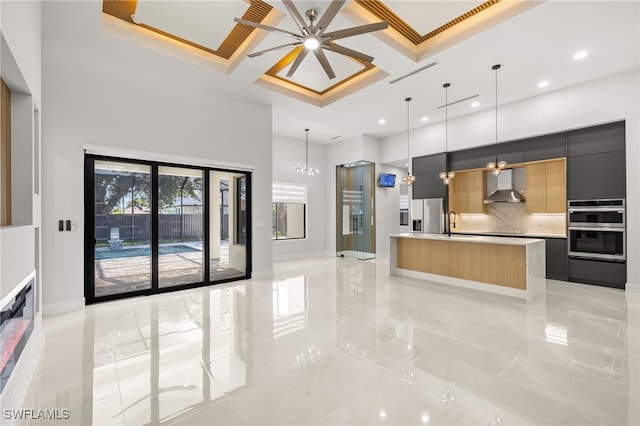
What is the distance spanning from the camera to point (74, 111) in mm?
4273

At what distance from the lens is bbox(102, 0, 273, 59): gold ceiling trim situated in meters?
3.60

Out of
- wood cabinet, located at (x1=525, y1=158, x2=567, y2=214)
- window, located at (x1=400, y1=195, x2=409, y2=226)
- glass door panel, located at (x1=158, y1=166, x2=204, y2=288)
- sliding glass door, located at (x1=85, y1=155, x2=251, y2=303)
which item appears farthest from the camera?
window, located at (x1=400, y1=195, x2=409, y2=226)

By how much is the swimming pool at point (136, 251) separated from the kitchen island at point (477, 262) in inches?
170

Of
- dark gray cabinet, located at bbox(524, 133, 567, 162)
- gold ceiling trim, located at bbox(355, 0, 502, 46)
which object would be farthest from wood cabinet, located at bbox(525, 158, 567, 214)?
gold ceiling trim, located at bbox(355, 0, 502, 46)

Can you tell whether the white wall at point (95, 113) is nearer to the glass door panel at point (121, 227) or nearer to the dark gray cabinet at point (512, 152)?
the glass door panel at point (121, 227)

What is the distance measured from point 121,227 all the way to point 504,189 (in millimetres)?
8184

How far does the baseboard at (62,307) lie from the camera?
400cm

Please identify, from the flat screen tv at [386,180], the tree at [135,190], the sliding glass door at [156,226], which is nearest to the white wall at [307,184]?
the flat screen tv at [386,180]

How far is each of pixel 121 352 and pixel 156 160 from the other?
10.7ft

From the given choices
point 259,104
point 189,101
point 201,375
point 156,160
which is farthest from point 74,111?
point 201,375

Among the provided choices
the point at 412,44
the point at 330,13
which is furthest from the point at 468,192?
the point at 330,13

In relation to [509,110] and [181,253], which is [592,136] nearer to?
[509,110]

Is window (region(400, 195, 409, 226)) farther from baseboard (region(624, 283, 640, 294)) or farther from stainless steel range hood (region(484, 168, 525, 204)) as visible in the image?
baseboard (region(624, 283, 640, 294))

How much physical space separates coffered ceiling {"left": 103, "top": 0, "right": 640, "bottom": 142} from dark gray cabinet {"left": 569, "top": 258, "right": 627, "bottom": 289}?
136 inches
